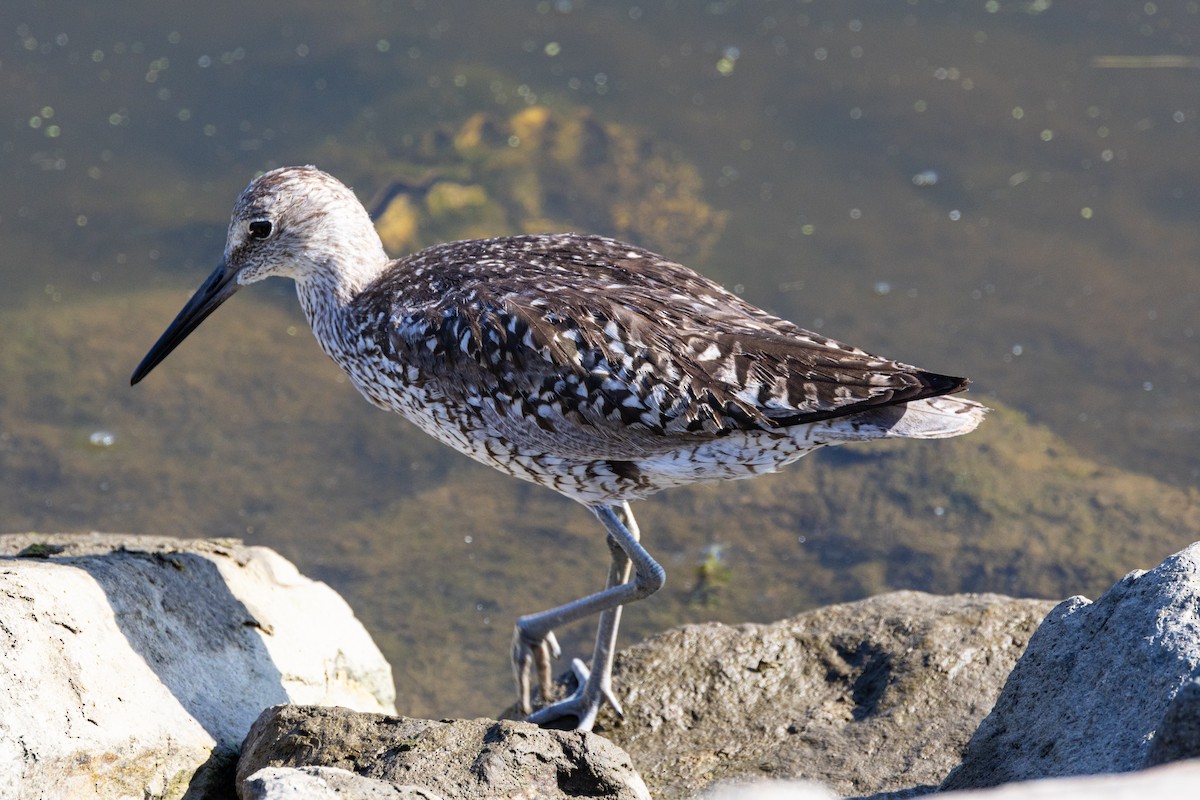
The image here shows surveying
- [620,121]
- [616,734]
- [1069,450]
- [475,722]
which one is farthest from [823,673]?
[620,121]

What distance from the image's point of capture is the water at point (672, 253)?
6766 millimetres

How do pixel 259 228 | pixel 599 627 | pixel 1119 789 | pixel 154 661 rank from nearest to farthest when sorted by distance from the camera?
pixel 1119 789 < pixel 154 661 < pixel 599 627 < pixel 259 228

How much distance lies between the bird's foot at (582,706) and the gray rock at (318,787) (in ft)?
5.44

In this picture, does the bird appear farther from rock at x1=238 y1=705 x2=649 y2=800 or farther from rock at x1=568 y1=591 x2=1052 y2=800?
rock at x1=238 y1=705 x2=649 y2=800

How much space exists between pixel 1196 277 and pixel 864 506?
3.40 meters

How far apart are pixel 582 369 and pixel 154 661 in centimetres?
173

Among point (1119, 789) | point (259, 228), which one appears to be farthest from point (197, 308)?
point (1119, 789)

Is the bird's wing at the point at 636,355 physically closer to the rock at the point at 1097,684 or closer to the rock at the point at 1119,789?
the rock at the point at 1097,684

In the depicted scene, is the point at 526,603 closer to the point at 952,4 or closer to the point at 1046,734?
the point at 1046,734

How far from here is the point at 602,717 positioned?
467cm

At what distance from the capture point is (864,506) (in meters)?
7.02

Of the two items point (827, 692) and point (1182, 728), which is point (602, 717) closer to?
point (827, 692)

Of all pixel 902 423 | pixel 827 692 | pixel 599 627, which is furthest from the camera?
pixel 599 627

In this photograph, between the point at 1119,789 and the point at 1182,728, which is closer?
the point at 1119,789
